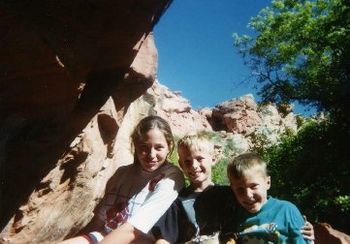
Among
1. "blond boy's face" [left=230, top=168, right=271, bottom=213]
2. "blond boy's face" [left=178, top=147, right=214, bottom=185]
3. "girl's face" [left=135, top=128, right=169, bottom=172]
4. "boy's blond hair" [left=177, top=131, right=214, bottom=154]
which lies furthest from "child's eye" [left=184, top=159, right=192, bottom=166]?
"blond boy's face" [left=230, top=168, right=271, bottom=213]

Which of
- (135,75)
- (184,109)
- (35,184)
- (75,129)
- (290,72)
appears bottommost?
(35,184)

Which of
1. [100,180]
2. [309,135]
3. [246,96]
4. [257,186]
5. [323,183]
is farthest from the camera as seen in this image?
[246,96]

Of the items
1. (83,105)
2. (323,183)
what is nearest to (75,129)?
(83,105)

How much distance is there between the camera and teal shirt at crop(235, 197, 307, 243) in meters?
2.74

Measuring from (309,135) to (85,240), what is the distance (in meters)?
11.1

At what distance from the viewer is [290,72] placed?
698 inches

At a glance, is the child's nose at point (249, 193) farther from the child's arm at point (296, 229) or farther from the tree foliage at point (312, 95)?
the tree foliage at point (312, 95)

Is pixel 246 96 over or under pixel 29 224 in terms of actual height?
over

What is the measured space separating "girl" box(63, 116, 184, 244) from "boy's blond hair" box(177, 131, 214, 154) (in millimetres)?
231

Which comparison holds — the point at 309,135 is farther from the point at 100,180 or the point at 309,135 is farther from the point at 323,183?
the point at 100,180

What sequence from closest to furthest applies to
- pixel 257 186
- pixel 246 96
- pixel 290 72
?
pixel 257 186 → pixel 290 72 → pixel 246 96

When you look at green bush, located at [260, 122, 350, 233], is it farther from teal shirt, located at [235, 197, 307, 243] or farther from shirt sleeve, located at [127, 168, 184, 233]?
shirt sleeve, located at [127, 168, 184, 233]

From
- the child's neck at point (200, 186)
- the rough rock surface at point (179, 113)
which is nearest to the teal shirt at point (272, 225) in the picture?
the child's neck at point (200, 186)

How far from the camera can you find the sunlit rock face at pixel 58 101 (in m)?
3.15
